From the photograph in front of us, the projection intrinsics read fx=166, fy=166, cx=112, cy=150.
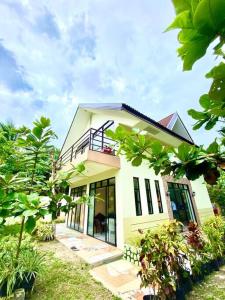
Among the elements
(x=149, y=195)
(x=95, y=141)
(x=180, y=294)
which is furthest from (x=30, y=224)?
(x=95, y=141)

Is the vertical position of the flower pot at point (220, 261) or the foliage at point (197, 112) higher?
the foliage at point (197, 112)

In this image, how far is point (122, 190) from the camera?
7.08m

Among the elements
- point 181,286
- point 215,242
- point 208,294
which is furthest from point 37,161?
point 215,242

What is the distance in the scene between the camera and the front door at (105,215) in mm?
7355

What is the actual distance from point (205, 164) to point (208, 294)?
14.6 ft

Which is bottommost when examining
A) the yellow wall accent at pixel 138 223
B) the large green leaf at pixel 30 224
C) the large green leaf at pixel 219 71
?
the yellow wall accent at pixel 138 223

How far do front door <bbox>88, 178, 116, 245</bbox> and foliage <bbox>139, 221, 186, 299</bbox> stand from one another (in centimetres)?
358

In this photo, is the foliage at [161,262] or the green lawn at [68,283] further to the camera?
the green lawn at [68,283]

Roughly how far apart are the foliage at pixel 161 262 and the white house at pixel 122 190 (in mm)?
2038

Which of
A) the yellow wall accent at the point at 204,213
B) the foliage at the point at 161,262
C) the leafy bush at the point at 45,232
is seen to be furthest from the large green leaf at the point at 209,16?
the yellow wall accent at the point at 204,213

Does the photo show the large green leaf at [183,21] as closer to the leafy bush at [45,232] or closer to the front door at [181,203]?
the leafy bush at [45,232]

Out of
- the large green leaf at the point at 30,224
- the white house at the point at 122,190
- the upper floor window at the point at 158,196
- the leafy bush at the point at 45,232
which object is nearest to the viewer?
the large green leaf at the point at 30,224

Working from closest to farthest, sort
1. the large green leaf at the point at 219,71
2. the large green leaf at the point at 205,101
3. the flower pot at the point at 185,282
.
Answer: the large green leaf at the point at 219,71, the large green leaf at the point at 205,101, the flower pot at the point at 185,282

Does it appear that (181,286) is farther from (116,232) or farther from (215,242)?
(116,232)
